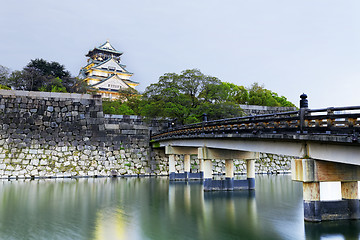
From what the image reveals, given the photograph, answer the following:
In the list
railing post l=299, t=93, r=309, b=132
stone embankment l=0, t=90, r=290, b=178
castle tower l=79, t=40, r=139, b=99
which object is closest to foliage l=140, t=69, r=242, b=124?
stone embankment l=0, t=90, r=290, b=178

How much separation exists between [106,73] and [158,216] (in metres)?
53.2

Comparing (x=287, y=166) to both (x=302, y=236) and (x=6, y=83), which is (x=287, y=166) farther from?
(x=6, y=83)

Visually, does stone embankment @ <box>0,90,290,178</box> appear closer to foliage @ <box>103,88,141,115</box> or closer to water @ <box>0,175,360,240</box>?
foliage @ <box>103,88,141,115</box>

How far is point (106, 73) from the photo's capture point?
6200 cm

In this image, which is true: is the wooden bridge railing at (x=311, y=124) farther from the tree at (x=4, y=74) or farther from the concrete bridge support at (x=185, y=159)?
the tree at (x=4, y=74)

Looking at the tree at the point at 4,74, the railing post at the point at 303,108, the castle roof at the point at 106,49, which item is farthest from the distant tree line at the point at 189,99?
the castle roof at the point at 106,49

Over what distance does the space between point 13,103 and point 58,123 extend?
3831 millimetres

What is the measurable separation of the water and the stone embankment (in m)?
7.95

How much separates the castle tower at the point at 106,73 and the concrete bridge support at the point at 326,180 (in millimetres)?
47357

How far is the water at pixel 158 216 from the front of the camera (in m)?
9.05

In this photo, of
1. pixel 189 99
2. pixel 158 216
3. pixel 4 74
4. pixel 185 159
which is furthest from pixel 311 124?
pixel 4 74

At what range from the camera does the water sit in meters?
9.05

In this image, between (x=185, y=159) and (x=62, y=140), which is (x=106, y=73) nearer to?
(x=62, y=140)

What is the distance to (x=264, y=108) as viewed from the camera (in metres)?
37.5
